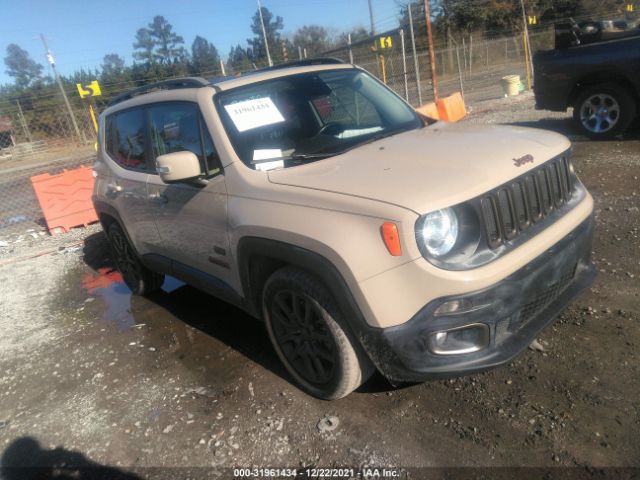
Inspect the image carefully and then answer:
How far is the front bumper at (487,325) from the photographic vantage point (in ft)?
7.55

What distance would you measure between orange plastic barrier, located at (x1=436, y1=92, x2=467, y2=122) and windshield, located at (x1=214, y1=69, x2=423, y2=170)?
5.10 m

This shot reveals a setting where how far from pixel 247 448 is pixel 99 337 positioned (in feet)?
7.72

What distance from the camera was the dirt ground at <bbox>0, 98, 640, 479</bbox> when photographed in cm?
253

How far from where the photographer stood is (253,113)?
10.8 ft

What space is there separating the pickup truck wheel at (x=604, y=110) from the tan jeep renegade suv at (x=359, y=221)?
504 centimetres

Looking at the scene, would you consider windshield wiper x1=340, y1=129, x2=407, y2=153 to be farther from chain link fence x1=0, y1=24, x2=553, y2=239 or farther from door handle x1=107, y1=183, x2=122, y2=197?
chain link fence x1=0, y1=24, x2=553, y2=239

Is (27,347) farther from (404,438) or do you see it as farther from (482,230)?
(482,230)

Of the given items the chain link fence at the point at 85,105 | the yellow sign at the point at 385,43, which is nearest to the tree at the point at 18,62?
the chain link fence at the point at 85,105

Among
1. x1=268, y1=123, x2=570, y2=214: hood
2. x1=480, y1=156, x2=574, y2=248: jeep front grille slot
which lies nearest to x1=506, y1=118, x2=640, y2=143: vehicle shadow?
x1=268, y1=123, x2=570, y2=214: hood

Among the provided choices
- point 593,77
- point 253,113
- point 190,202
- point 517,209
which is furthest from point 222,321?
point 593,77

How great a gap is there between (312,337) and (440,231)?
1000 mm

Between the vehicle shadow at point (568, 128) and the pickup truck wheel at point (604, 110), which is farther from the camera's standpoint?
the vehicle shadow at point (568, 128)

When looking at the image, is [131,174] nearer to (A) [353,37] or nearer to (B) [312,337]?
(B) [312,337]

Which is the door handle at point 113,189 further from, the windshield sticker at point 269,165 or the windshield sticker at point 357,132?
the windshield sticker at point 357,132
